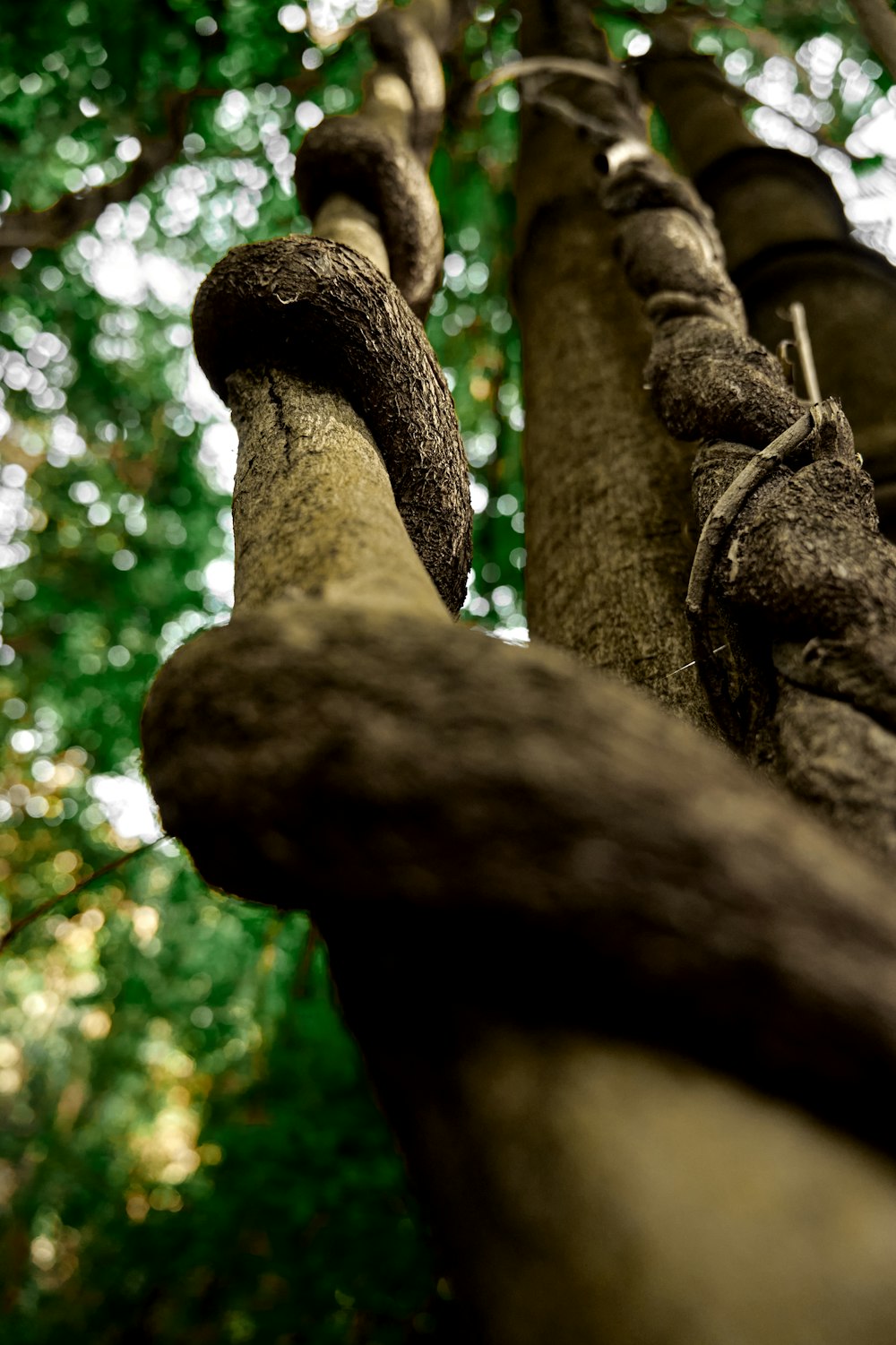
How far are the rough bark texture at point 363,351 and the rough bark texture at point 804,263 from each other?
0.92 m

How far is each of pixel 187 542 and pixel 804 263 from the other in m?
2.81

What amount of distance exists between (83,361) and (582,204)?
8.22 feet

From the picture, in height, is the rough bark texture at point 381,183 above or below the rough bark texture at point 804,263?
below

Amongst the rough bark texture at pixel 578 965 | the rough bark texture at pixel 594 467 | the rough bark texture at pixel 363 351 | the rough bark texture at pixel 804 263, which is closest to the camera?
the rough bark texture at pixel 578 965

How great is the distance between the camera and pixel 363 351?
3.84ft

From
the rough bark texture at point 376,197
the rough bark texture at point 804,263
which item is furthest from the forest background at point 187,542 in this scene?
the rough bark texture at point 376,197

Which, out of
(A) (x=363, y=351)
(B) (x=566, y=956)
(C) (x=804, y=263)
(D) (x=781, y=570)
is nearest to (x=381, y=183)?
(A) (x=363, y=351)

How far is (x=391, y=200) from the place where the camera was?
1.79m

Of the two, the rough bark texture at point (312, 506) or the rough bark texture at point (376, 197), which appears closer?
the rough bark texture at point (312, 506)

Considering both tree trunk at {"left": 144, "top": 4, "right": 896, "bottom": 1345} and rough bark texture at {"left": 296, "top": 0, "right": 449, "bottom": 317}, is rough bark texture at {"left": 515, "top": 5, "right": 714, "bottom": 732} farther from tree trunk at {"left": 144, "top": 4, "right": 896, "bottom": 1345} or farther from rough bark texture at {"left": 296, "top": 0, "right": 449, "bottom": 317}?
tree trunk at {"left": 144, "top": 4, "right": 896, "bottom": 1345}

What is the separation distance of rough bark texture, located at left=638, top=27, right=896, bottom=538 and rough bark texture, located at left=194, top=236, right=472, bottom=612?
924 mm

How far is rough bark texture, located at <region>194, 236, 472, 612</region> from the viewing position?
117 cm

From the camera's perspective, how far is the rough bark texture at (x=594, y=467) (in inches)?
58.9

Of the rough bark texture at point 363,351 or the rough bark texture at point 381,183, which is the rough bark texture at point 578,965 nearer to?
the rough bark texture at point 363,351
